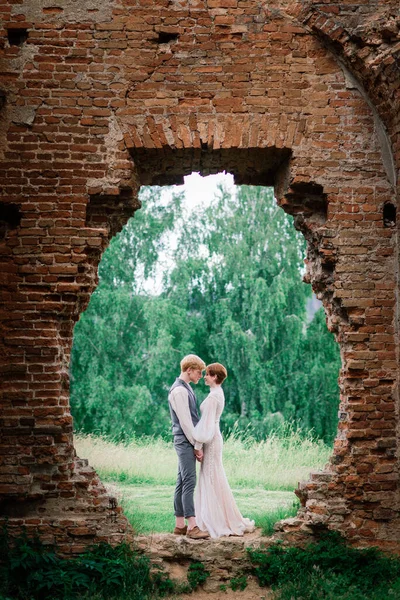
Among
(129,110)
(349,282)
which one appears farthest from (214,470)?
(129,110)

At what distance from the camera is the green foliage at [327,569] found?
5980 mm

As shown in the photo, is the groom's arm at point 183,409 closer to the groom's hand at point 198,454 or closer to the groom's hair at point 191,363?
the groom's hand at point 198,454

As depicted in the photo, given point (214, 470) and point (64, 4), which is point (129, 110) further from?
point (214, 470)

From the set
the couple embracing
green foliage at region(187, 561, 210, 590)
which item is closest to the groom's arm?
Result: the couple embracing

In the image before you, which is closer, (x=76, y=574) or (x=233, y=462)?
(x=76, y=574)

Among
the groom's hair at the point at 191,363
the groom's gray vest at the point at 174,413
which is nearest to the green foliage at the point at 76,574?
the groom's gray vest at the point at 174,413

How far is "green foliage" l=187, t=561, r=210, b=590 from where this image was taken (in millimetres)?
6355

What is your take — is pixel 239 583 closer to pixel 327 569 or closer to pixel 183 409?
pixel 327 569

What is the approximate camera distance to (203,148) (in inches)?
267

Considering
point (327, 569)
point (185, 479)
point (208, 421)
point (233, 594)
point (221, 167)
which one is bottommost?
point (233, 594)

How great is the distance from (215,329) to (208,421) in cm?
1196

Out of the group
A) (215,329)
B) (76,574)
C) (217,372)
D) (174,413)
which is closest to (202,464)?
(174,413)

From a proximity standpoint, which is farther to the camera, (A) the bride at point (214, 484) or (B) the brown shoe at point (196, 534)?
(A) the bride at point (214, 484)

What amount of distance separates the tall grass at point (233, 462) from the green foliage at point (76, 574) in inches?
218
